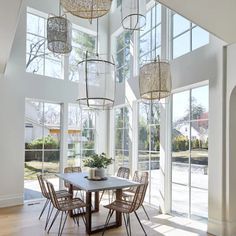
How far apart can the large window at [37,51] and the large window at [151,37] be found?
6.96ft

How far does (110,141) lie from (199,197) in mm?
3136

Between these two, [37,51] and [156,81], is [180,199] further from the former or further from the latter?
[37,51]

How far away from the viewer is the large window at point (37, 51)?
5684 mm

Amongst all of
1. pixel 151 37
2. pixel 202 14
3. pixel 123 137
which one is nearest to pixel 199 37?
pixel 151 37

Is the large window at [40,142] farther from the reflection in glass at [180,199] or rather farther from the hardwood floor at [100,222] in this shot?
the reflection in glass at [180,199]

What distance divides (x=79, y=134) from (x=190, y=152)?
306 centimetres

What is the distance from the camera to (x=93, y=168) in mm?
4324

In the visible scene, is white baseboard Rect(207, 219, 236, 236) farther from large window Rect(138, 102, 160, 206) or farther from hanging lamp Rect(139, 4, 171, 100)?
hanging lamp Rect(139, 4, 171, 100)

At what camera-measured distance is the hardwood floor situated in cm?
373

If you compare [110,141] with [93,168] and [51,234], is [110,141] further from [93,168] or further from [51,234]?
[51,234]

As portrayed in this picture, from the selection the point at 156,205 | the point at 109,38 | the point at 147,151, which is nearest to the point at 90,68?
the point at 147,151

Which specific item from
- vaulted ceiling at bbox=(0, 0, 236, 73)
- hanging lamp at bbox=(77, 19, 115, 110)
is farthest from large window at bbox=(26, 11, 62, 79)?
vaulted ceiling at bbox=(0, 0, 236, 73)

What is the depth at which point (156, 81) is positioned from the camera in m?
3.96

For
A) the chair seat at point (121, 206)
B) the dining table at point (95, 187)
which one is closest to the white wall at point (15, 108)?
the dining table at point (95, 187)
